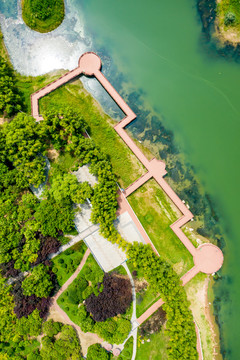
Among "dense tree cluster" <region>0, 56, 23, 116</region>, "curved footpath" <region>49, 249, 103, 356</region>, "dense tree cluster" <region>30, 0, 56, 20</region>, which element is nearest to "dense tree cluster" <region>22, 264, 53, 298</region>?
"curved footpath" <region>49, 249, 103, 356</region>

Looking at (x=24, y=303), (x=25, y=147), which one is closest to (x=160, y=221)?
(x=25, y=147)

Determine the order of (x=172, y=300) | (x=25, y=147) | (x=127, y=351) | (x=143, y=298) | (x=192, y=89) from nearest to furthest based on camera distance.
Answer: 1. (x=25, y=147)
2. (x=172, y=300)
3. (x=127, y=351)
4. (x=143, y=298)
5. (x=192, y=89)

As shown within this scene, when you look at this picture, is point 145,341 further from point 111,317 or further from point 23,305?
point 23,305

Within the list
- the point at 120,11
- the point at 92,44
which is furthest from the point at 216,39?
the point at 92,44

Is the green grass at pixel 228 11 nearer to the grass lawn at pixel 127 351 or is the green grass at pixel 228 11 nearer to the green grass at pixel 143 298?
the green grass at pixel 143 298

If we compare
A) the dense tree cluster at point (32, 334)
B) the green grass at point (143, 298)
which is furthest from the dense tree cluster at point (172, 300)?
the dense tree cluster at point (32, 334)

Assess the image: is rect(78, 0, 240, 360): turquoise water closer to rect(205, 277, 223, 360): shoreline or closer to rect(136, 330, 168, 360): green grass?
rect(205, 277, 223, 360): shoreline

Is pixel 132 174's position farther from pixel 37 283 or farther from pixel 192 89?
pixel 37 283
